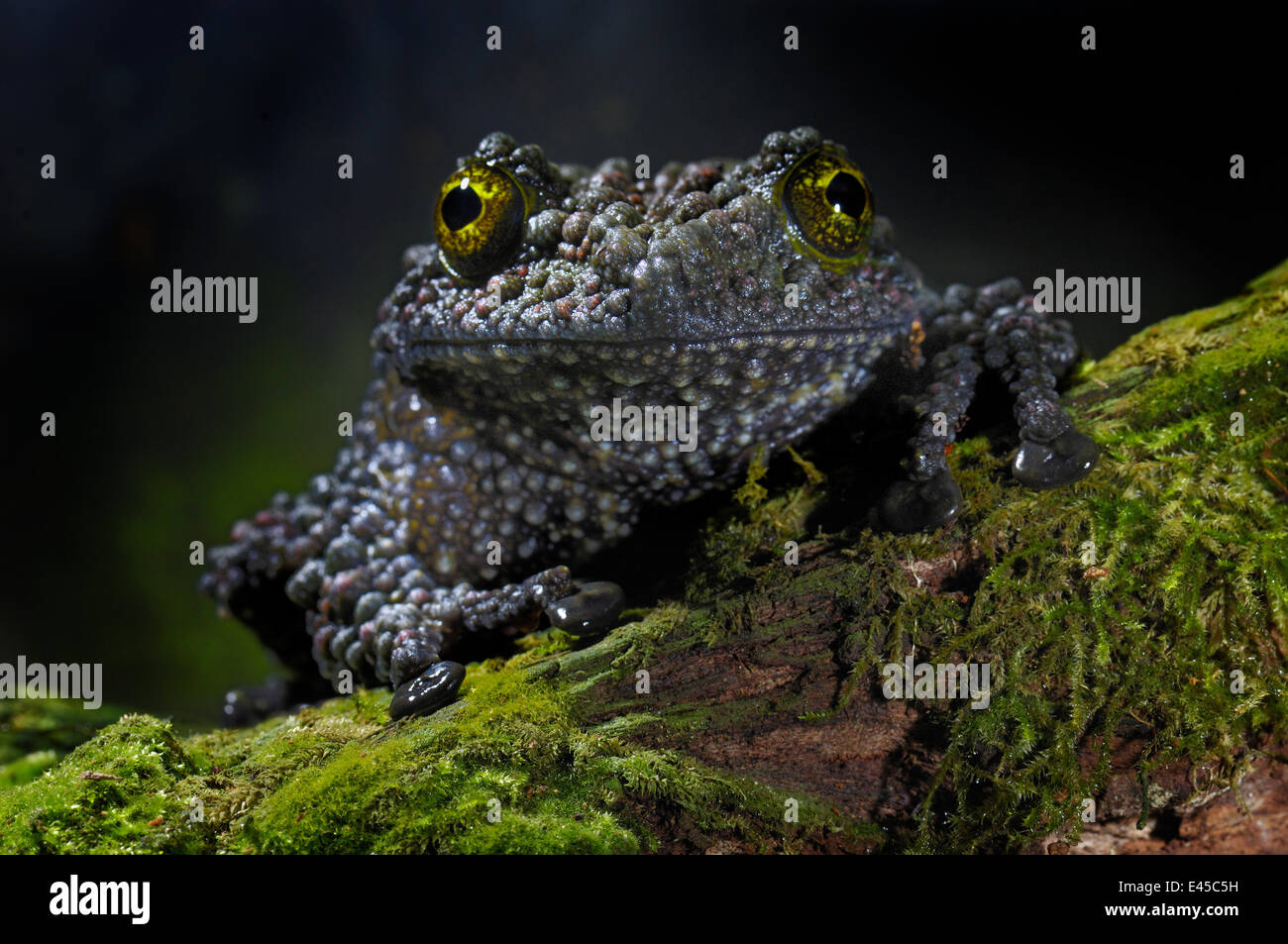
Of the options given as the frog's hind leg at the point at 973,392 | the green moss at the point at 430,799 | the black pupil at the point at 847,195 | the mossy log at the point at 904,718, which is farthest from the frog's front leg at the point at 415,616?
the black pupil at the point at 847,195

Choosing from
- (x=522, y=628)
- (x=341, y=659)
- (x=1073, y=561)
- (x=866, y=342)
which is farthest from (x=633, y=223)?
(x=341, y=659)

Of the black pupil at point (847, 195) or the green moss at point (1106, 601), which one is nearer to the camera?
the green moss at point (1106, 601)

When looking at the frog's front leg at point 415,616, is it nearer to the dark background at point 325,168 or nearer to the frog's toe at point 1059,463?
the frog's toe at point 1059,463

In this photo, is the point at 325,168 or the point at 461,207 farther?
the point at 325,168

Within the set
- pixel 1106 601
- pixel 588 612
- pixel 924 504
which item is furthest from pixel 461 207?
pixel 1106 601

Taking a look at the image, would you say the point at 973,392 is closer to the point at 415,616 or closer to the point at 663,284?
the point at 663,284

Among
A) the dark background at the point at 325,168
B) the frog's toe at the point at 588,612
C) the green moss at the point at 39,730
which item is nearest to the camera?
the frog's toe at the point at 588,612

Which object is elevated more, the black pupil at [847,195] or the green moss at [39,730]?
the black pupil at [847,195]

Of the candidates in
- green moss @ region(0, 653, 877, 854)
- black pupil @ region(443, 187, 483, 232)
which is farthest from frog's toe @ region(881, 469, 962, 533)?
black pupil @ region(443, 187, 483, 232)
